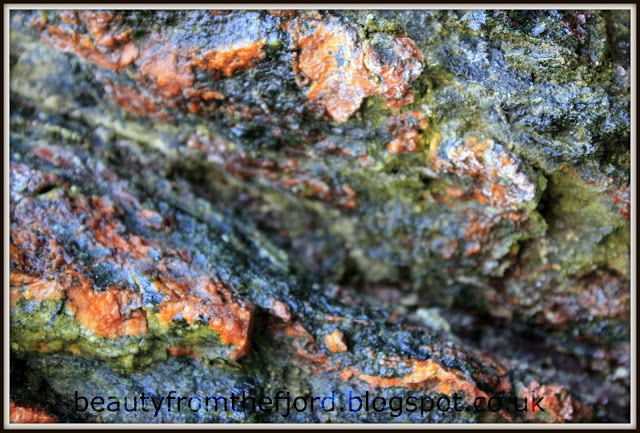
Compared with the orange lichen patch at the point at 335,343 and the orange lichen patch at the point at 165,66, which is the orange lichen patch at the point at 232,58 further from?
the orange lichen patch at the point at 335,343

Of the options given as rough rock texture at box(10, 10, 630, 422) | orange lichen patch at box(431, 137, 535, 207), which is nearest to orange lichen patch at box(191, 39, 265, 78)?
rough rock texture at box(10, 10, 630, 422)

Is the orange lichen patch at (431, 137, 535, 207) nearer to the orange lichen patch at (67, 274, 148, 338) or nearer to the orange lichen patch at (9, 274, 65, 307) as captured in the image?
the orange lichen patch at (67, 274, 148, 338)

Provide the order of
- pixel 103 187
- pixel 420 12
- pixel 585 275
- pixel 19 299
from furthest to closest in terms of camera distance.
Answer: pixel 585 275 < pixel 103 187 < pixel 420 12 < pixel 19 299

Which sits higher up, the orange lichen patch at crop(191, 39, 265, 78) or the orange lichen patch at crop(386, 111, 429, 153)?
the orange lichen patch at crop(191, 39, 265, 78)

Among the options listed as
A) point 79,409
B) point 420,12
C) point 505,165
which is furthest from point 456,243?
point 79,409

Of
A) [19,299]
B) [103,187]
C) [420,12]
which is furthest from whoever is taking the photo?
[103,187]

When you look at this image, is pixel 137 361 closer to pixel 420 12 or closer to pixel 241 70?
pixel 241 70

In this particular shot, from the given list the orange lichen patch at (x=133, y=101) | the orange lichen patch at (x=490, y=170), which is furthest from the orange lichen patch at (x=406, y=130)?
the orange lichen patch at (x=133, y=101)
